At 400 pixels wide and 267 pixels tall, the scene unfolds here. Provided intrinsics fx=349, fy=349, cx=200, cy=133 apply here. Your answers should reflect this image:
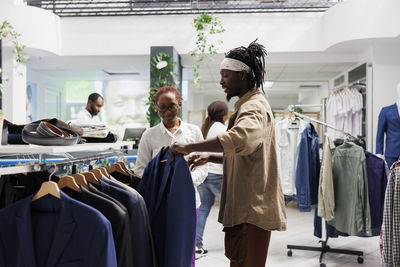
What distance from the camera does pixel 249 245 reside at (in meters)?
1.60

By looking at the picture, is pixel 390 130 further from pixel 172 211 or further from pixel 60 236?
pixel 60 236

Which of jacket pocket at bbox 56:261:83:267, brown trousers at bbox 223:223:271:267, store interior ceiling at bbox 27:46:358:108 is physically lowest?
brown trousers at bbox 223:223:271:267

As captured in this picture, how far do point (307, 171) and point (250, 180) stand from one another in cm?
196

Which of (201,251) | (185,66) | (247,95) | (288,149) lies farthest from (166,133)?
(185,66)

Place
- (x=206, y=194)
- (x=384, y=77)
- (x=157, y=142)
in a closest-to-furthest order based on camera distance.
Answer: (x=157, y=142)
(x=206, y=194)
(x=384, y=77)

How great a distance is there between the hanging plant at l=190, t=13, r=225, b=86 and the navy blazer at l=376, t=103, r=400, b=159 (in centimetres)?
266

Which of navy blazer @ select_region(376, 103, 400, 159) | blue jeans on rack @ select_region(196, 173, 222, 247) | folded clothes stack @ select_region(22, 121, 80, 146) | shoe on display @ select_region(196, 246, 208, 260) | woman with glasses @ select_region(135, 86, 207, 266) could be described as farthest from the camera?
navy blazer @ select_region(376, 103, 400, 159)

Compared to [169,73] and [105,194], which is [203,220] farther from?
[169,73]

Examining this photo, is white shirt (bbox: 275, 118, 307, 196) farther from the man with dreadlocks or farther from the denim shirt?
the man with dreadlocks

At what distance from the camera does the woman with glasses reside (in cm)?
219

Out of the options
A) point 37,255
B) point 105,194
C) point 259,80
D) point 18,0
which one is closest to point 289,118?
point 259,80

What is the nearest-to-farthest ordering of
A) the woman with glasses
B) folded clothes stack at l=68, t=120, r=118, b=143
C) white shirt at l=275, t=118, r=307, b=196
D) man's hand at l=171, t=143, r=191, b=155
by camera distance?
1. man's hand at l=171, t=143, r=191, b=155
2. folded clothes stack at l=68, t=120, r=118, b=143
3. the woman with glasses
4. white shirt at l=275, t=118, r=307, b=196

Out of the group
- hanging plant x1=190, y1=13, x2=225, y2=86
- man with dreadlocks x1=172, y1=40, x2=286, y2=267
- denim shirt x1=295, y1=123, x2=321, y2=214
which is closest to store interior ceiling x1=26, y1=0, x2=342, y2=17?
hanging plant x1=190, y1=13, x2=225, y2=86

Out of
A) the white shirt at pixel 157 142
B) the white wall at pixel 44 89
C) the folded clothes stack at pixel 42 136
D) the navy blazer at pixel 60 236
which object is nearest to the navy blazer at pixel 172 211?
the navy blazer at pixel 60 236
